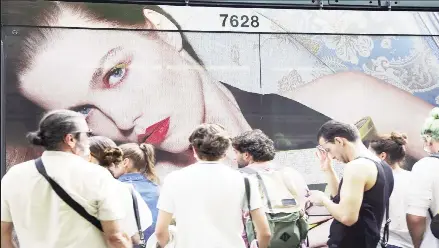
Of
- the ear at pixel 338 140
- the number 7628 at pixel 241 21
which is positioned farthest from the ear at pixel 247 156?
the number 7628 at pixel 241 21

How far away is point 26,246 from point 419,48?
3025 millimetres

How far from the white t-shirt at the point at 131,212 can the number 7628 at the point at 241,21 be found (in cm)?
124

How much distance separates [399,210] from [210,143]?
1.72 meters

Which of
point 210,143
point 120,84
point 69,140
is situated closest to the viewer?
point 69,140

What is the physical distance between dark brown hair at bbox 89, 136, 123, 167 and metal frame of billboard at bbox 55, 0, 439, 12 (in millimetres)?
898

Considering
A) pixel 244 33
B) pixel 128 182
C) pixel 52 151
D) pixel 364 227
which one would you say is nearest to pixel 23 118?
pixel 128 182

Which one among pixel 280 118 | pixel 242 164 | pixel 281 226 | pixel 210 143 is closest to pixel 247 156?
pixel 242 164

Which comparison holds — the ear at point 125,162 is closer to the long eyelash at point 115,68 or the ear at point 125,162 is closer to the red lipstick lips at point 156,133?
the red lipstick lips at point 156,133

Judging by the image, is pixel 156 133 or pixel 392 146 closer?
pixel 156 133

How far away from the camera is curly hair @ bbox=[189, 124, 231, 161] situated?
13.9ft

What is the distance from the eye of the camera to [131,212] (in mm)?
4551

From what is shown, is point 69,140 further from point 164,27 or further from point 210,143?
point 164,27

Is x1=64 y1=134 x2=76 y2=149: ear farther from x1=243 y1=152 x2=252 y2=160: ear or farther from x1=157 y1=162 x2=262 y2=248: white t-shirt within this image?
x1=243 y1=152 x2=252 y2=160: ear

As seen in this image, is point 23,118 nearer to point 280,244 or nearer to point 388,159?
point 280,244
